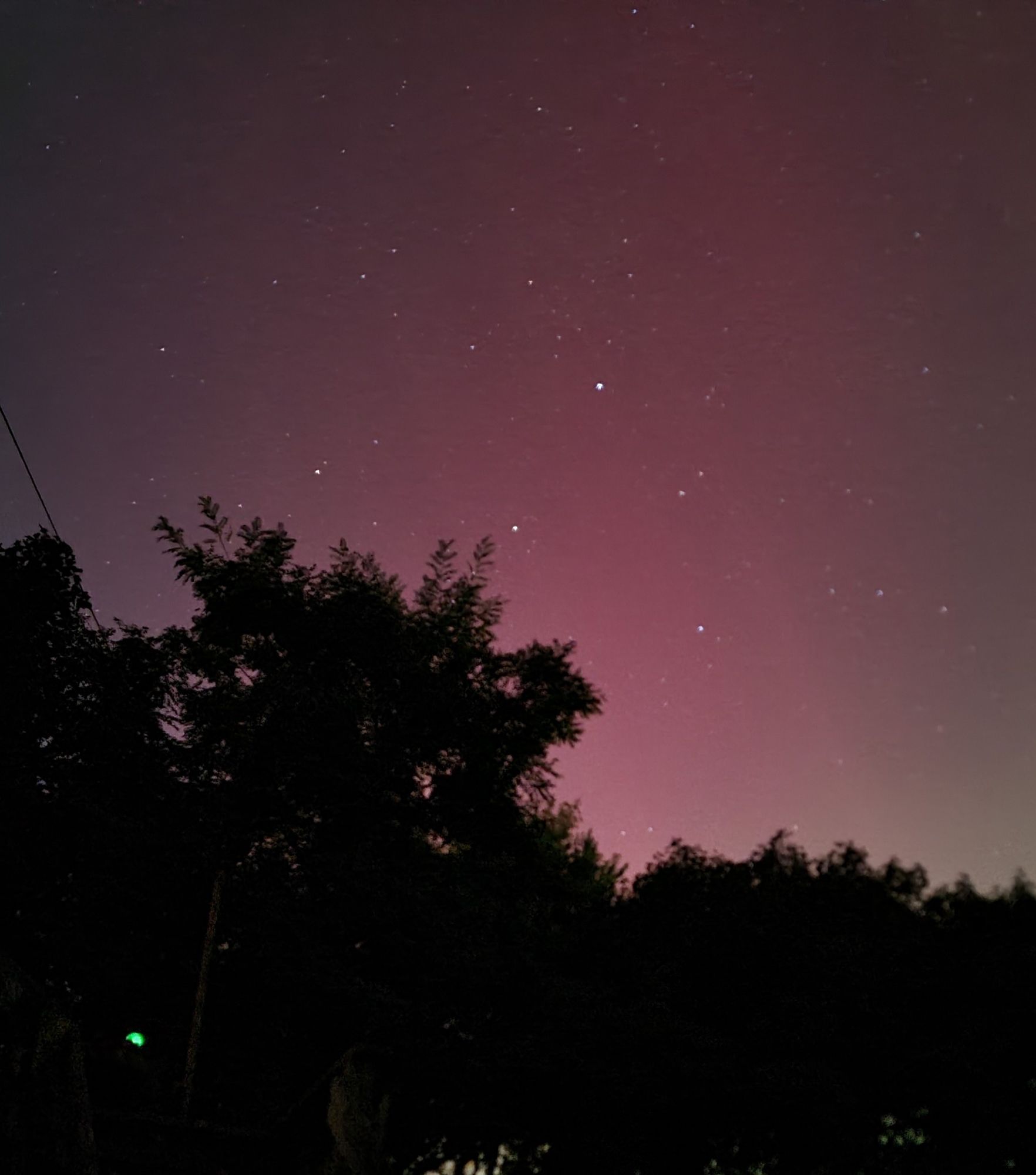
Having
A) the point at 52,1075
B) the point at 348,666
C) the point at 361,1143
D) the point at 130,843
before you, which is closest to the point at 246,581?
the point at 348,666

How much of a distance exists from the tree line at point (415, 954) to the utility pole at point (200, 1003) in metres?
0.05

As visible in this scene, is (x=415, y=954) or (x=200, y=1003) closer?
(x=200, y=1003)

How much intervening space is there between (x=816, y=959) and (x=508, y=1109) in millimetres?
4964

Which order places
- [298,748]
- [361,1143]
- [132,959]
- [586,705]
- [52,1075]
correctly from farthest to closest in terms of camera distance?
[586,705]
[298,748]
[132,959]
[361,1143]
[52,1075]

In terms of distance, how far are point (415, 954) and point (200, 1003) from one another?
3.29m

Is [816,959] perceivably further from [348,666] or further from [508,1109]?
[348,666]

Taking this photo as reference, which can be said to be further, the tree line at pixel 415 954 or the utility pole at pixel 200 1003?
the tree line at pixel 415 954

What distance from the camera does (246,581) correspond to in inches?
642

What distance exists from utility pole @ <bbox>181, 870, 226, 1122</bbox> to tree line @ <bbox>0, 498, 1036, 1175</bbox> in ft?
0.18

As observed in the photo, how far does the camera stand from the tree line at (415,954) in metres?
11.7

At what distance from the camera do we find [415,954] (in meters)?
12.8

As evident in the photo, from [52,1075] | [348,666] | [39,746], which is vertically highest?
[348,666]

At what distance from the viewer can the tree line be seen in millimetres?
11734

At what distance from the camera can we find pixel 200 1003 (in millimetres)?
10500
